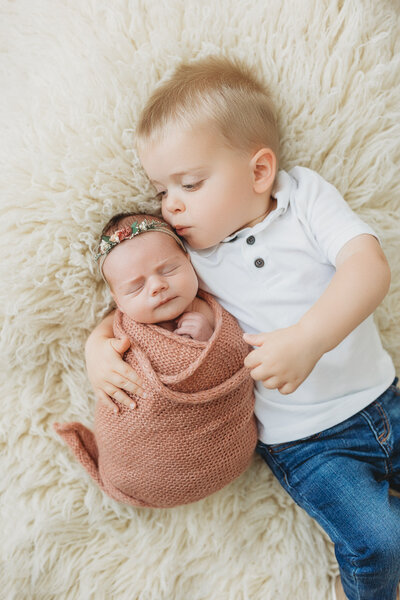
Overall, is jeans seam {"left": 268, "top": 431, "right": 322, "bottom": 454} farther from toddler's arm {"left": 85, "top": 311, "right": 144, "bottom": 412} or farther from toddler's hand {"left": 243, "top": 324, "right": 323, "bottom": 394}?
toddler's arm {"left": 85, "top": 311, "right": 144, "bottom": 412}

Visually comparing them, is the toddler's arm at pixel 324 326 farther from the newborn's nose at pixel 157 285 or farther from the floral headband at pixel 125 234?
the floral headband at pixel 125 234

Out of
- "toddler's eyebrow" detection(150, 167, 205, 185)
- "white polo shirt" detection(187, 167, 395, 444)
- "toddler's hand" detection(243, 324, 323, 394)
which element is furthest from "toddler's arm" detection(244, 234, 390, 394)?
"toddler's eyebrow" detection(150, 167, 205, 185)

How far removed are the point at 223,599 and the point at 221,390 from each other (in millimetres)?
503

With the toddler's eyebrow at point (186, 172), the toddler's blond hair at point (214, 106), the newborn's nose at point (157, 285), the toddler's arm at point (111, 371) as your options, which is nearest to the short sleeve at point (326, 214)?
the toddler's blond hair at point (214, 106)

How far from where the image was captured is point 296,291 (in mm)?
1044

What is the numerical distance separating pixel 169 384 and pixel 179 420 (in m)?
0.08

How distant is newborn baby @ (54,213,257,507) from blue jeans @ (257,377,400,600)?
0.41 feet

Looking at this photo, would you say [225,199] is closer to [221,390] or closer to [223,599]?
[221,390]

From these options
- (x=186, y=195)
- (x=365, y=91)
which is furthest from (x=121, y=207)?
(x=365, y=91)

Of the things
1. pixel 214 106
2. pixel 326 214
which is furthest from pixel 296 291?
pixel 214 106

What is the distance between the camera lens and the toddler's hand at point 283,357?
0.86 m

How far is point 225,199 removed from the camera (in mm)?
1014

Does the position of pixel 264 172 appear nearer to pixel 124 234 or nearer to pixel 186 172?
pixel 186 172

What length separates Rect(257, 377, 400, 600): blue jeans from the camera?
985 mm
